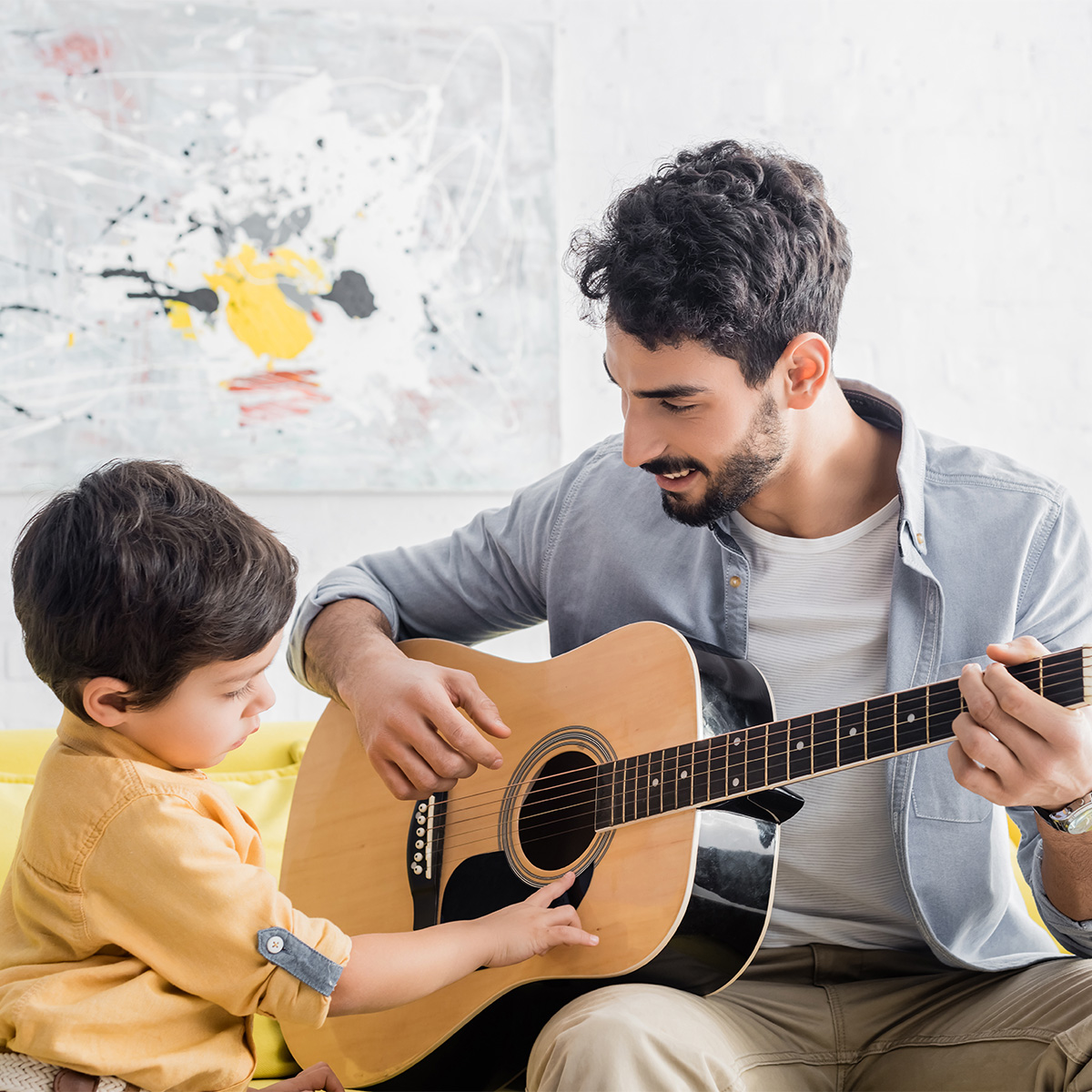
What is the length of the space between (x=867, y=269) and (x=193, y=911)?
1.98 m

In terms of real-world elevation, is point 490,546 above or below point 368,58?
below

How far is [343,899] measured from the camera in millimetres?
1353

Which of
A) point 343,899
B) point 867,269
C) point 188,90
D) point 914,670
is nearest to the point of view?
point 914,670

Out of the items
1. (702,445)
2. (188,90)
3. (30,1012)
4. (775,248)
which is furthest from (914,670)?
(188,90)

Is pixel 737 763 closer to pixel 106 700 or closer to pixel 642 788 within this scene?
pixel 642 788

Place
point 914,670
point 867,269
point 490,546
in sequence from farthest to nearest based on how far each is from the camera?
point 867,269
point 490,546
point 914,670

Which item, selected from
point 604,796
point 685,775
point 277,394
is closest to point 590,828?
point 604,796

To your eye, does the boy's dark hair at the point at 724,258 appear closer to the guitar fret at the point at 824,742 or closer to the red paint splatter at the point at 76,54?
the guitar fret at the point at 824,742

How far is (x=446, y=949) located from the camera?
108cm

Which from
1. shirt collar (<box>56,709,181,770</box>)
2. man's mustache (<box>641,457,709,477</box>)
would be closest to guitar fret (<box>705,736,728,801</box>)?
man's mustache (<box>641,457,709,477</box>)

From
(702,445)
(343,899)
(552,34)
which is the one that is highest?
(552,34)

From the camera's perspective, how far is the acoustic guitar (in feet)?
3.49

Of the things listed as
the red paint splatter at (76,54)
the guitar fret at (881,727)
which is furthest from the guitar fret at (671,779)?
the red paint splatter at (76,54)

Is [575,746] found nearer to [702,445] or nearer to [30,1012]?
[702,445]
